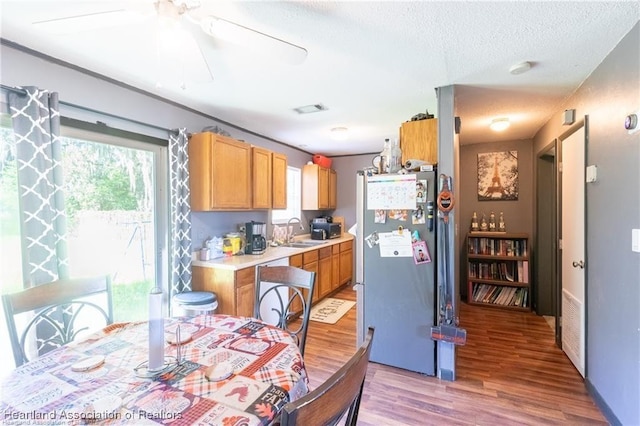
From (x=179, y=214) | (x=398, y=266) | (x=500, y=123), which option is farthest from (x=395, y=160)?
(x=179, y=214)

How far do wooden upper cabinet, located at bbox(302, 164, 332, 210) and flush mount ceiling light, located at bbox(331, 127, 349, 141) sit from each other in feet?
2.89

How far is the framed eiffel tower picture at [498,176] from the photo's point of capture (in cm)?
426

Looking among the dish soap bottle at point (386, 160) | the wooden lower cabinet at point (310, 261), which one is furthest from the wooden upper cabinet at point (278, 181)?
the dish soap bottle at point (386, 160)

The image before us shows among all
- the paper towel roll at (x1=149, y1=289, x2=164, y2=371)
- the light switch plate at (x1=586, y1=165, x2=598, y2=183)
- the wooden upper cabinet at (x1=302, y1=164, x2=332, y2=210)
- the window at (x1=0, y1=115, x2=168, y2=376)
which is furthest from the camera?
the wooden upper cabinet at (x1=302, y1=164, x2=332, y2=210)

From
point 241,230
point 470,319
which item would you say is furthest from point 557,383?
point 241,230

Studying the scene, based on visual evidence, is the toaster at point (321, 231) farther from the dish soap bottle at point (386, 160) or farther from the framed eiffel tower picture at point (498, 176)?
the dish soap bottle at point (386, 160)

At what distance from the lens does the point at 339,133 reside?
12.9ft

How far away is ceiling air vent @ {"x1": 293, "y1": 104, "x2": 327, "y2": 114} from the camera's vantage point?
2.96 m

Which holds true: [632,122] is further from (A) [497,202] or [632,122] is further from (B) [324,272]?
(B) [324,272]

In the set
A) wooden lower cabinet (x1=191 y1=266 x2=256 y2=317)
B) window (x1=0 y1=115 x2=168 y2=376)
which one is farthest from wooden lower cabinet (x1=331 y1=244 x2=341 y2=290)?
window (x1=0 y1=115 x2=168 y2=376)

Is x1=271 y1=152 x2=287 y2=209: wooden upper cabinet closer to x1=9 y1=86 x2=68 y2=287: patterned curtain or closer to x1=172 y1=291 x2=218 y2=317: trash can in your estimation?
x1=172 y1=291 x2=218 y2=317: trash can

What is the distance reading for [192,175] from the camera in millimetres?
2979

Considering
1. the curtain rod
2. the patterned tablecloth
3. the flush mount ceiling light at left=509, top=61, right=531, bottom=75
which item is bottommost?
the patterned tablecloth

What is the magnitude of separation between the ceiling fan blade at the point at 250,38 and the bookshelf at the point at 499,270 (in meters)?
3.76
